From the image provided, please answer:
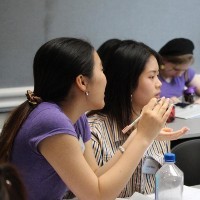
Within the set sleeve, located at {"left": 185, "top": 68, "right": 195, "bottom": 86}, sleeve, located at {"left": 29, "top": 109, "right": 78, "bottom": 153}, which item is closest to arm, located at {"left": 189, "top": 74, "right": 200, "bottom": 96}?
sleeve, located at {"left": 185, "top": 68, "right": 195, "bottom": 86}

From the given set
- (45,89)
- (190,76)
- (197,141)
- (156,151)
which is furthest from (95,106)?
(190,76)

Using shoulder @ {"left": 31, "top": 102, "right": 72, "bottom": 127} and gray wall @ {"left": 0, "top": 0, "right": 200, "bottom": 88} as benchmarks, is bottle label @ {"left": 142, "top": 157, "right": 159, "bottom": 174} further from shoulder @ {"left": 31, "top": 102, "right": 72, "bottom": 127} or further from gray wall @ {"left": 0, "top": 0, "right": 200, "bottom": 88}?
gray wall @ {"left": 0, "top": 0, "right": 200, "bottom": 88}

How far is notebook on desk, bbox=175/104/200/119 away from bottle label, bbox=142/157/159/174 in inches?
43.8

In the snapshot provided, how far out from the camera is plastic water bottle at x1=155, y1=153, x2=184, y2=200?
1330 millimetres

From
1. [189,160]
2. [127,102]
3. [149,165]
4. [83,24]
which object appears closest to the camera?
[149,165]

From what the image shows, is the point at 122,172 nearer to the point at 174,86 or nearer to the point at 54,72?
the point at 54,72

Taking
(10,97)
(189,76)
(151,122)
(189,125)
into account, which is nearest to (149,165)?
(151,122)

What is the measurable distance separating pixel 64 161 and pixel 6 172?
1.31 feet

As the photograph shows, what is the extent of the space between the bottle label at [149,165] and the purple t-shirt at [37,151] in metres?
0.40

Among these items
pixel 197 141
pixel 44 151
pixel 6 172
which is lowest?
pixel 197 141

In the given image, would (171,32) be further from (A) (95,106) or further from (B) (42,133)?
(B) (42,133)

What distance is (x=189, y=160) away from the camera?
5.96 ft

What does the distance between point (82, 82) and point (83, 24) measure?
1809 millimetres

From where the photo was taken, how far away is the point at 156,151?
1.62m
